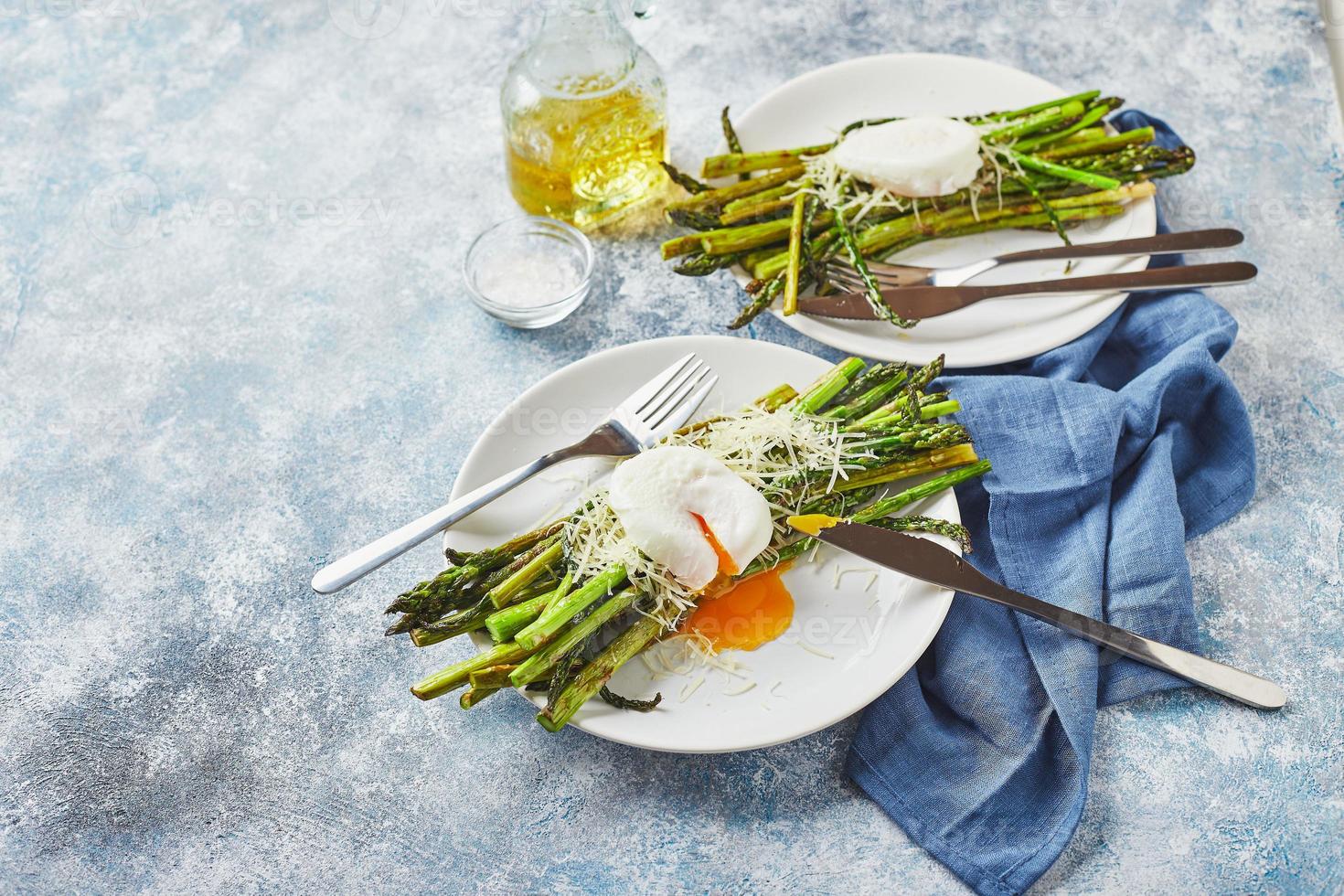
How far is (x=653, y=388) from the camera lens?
2938 mm

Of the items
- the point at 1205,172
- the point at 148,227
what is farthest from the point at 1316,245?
the point at 148,227

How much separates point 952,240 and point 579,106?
129 cm

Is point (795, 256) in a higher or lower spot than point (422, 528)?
higher

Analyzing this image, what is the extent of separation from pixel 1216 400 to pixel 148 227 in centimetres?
346

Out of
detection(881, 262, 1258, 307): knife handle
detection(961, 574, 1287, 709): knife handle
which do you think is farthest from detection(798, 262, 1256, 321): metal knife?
detection(961, 574, 1287, 709): knife handle

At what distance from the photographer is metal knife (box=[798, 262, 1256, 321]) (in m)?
3.20

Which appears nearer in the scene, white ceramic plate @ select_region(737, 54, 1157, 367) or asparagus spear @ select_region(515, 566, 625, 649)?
asparagus spear @ select_region(515, 566, 625, 649)

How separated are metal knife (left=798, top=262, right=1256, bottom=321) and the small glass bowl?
733 mm

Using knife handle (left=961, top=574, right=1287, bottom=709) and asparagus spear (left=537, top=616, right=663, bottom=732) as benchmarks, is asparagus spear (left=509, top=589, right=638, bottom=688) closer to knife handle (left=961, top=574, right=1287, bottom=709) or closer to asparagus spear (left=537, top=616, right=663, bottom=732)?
asparagus spear (left=537, top=616, right=663, bottom=732)

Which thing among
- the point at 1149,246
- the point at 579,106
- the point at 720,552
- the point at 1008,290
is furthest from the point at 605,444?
the point at 1149,246

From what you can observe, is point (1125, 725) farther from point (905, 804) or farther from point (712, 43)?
point (712, 43)

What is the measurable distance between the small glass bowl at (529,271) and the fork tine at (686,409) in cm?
58

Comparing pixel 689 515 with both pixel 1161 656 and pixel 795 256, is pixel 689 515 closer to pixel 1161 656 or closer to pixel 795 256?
pixel 795 256

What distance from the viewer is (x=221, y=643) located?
9.14 feet
